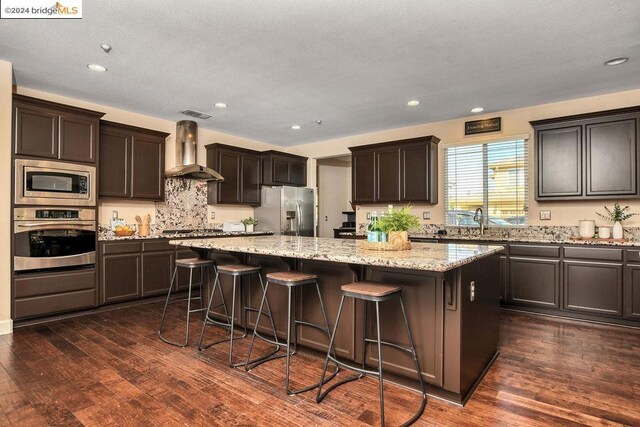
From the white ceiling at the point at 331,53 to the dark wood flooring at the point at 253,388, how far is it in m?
2.59

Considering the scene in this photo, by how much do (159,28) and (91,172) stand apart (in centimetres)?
217

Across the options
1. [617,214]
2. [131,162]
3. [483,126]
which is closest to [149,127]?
[131,162]

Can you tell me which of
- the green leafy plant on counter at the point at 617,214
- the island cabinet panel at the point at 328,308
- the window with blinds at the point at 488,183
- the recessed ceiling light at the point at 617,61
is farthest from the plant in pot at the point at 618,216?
the island cabinet panel at the point at 328,308

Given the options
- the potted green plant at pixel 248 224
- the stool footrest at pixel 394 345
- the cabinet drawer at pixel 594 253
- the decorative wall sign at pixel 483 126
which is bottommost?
the stool footrest at pixel 394 345

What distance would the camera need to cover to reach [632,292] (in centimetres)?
355

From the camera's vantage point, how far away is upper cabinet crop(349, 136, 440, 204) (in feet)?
17.0

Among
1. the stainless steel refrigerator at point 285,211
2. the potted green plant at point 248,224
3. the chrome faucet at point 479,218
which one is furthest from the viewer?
the stainless steel refrigerator at point 285,211

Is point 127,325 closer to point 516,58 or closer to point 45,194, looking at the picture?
point 45,194

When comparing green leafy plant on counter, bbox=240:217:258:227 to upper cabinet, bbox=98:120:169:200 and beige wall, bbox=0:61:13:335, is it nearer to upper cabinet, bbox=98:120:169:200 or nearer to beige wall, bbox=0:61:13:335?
upper cabinet, bbox=98:120:169:200

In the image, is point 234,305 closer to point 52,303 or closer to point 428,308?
point 428,308

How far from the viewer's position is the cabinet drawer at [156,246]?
4489mm

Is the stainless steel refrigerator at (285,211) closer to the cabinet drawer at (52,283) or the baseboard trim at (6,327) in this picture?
the cabinet drawer at (52,283)

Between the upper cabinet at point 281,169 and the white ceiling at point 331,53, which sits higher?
the white ceiling at point 331,53

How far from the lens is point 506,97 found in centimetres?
425
